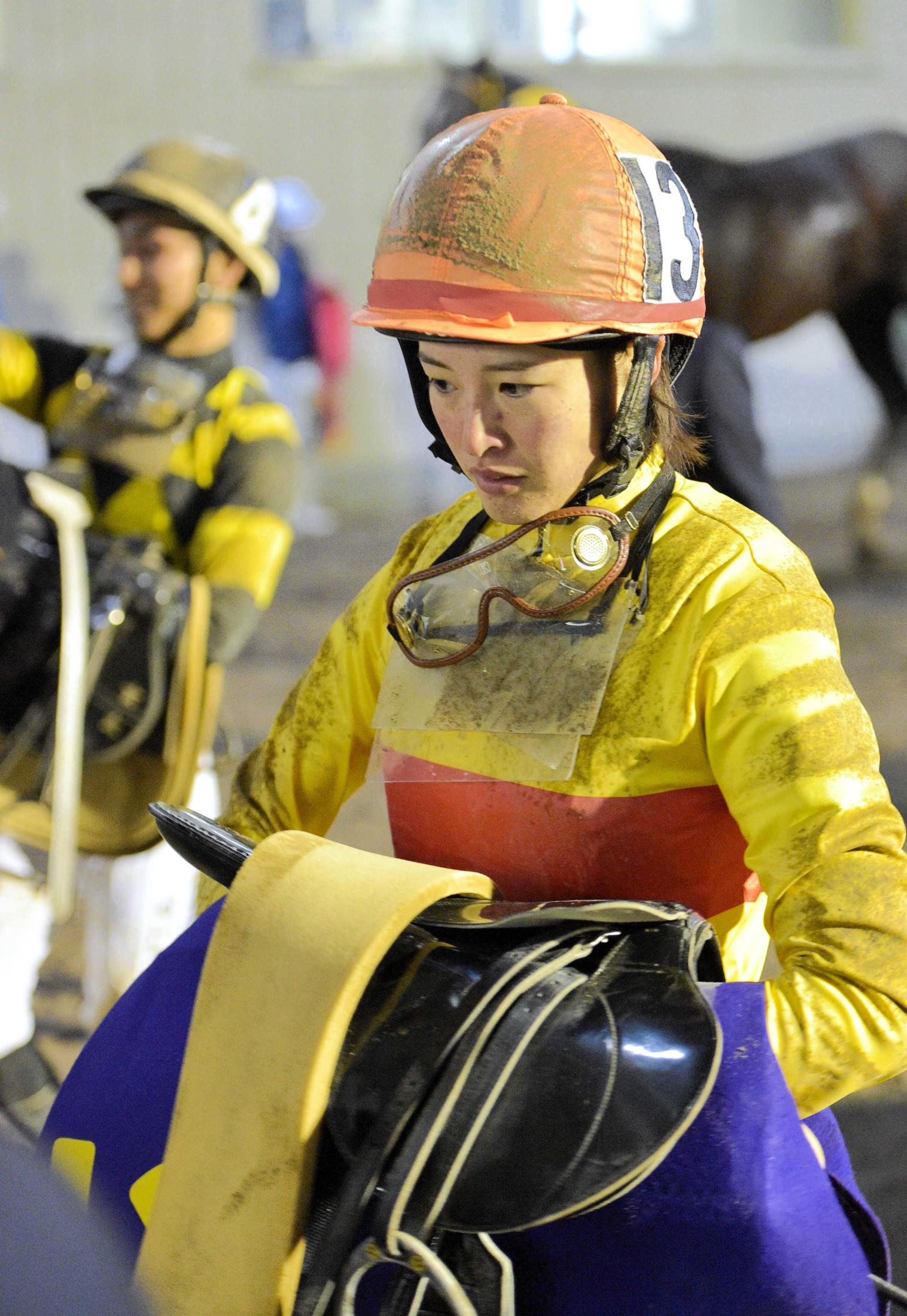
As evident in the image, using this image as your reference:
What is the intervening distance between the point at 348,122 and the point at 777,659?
13.1 meters

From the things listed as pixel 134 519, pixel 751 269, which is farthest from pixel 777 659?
pixel 751 269

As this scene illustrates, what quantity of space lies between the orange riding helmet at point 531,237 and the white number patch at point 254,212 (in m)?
1.99

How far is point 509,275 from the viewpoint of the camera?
4.61 ft

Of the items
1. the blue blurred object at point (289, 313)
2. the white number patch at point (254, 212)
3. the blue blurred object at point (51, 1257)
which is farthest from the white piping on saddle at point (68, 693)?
the blue blurred object at point (289, 313)

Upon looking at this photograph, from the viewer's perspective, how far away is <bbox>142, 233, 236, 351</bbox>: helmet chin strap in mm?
3324

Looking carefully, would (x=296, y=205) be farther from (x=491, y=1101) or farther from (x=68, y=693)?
(x=491, y=1101)

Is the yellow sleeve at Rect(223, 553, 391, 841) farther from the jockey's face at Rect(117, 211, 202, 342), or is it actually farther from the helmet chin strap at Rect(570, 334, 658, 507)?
the jockey's face at Rect(117, 211, 202, 342)

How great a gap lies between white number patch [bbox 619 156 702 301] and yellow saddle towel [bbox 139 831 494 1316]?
2.15 ft

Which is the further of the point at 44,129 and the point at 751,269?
the point at 44,129

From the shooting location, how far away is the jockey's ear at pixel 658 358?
1.55 meters

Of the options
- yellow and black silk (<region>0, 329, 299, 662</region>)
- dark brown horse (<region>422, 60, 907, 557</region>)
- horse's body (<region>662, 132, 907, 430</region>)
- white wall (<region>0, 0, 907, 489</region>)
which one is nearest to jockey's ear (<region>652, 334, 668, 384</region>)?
yellow and black silk (<region>0, 329, 299, 662</region>)

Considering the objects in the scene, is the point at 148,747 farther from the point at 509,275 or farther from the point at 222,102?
the point at 222,102

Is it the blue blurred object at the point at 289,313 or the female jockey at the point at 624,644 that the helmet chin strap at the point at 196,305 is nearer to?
the female jockey at the point at 624,644

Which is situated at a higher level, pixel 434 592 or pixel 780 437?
pixel 434 592
